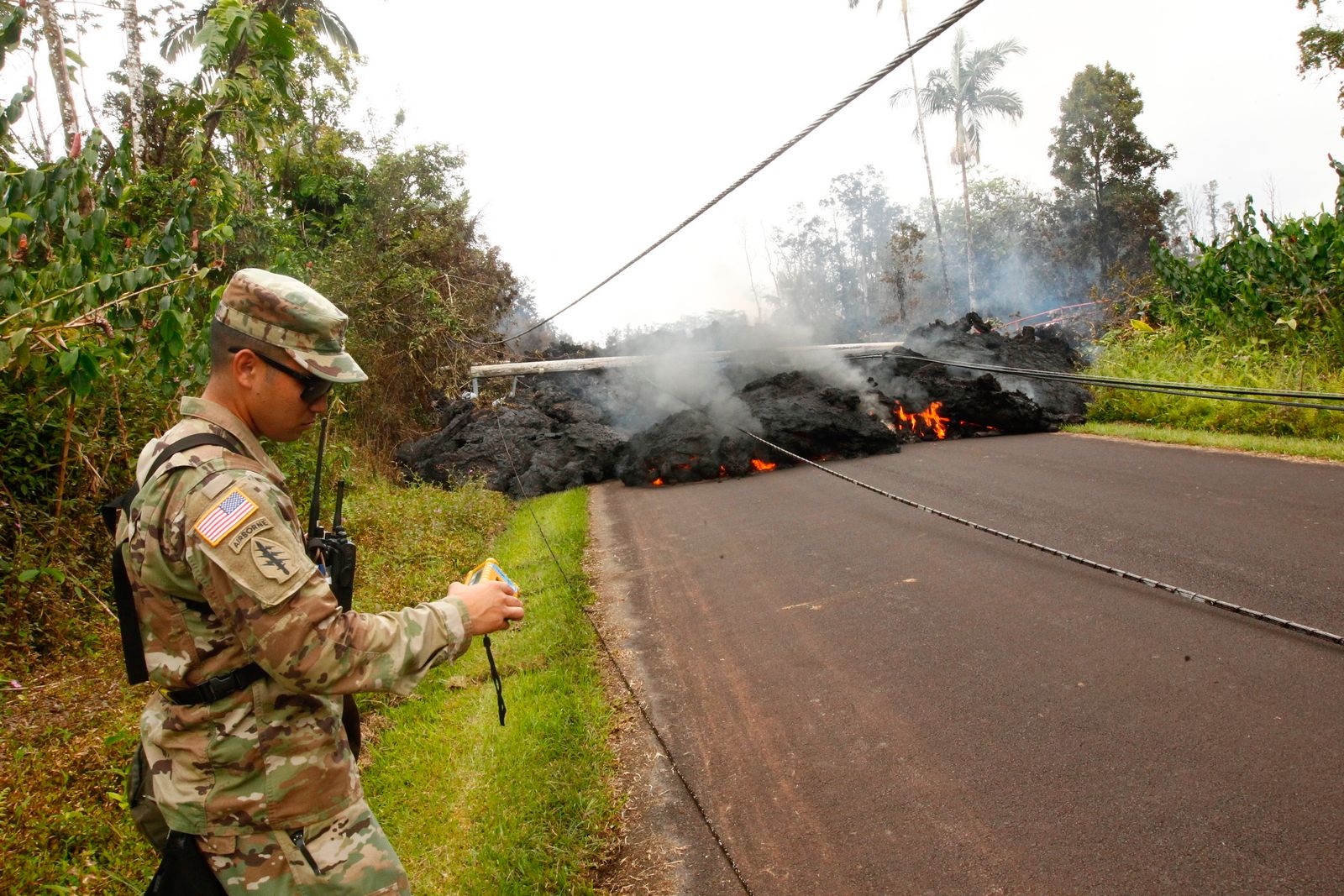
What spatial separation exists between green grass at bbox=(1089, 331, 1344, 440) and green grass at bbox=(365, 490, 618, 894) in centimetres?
871

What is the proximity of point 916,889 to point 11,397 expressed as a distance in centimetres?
597

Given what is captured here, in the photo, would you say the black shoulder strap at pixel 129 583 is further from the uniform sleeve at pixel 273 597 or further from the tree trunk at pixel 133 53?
the tree trunk at pixel 133 53

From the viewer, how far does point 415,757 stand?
4.48 meters

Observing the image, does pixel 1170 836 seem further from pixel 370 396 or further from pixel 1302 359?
pixel 370 396

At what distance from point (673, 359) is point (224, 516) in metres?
15.2

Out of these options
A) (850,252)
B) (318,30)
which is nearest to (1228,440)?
(318,30)

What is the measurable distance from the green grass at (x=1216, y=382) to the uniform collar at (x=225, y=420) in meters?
10.7

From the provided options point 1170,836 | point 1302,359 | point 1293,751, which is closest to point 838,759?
point 1170,836

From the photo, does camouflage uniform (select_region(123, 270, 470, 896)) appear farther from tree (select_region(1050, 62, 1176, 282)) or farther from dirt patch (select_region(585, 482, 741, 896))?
tree (select_region(1050, 62, 1176, 282))

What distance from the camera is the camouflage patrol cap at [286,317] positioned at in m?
1.89

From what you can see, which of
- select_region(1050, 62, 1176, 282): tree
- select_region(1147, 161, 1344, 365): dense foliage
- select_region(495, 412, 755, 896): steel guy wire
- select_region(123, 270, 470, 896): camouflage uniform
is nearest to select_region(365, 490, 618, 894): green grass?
select_region(495, 412, 755, 896): steel guy wire

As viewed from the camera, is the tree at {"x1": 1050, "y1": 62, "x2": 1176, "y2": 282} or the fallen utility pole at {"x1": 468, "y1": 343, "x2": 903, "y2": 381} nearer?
the fallen utility pole at {"x1": 468, "y1": 343, "x2": 903, "y2": 381}

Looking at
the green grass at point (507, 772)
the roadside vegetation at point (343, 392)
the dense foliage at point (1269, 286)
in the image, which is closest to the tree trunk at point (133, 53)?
the roadside vegetation at point (343, 392)

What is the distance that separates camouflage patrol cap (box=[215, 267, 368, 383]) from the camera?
189 cm
